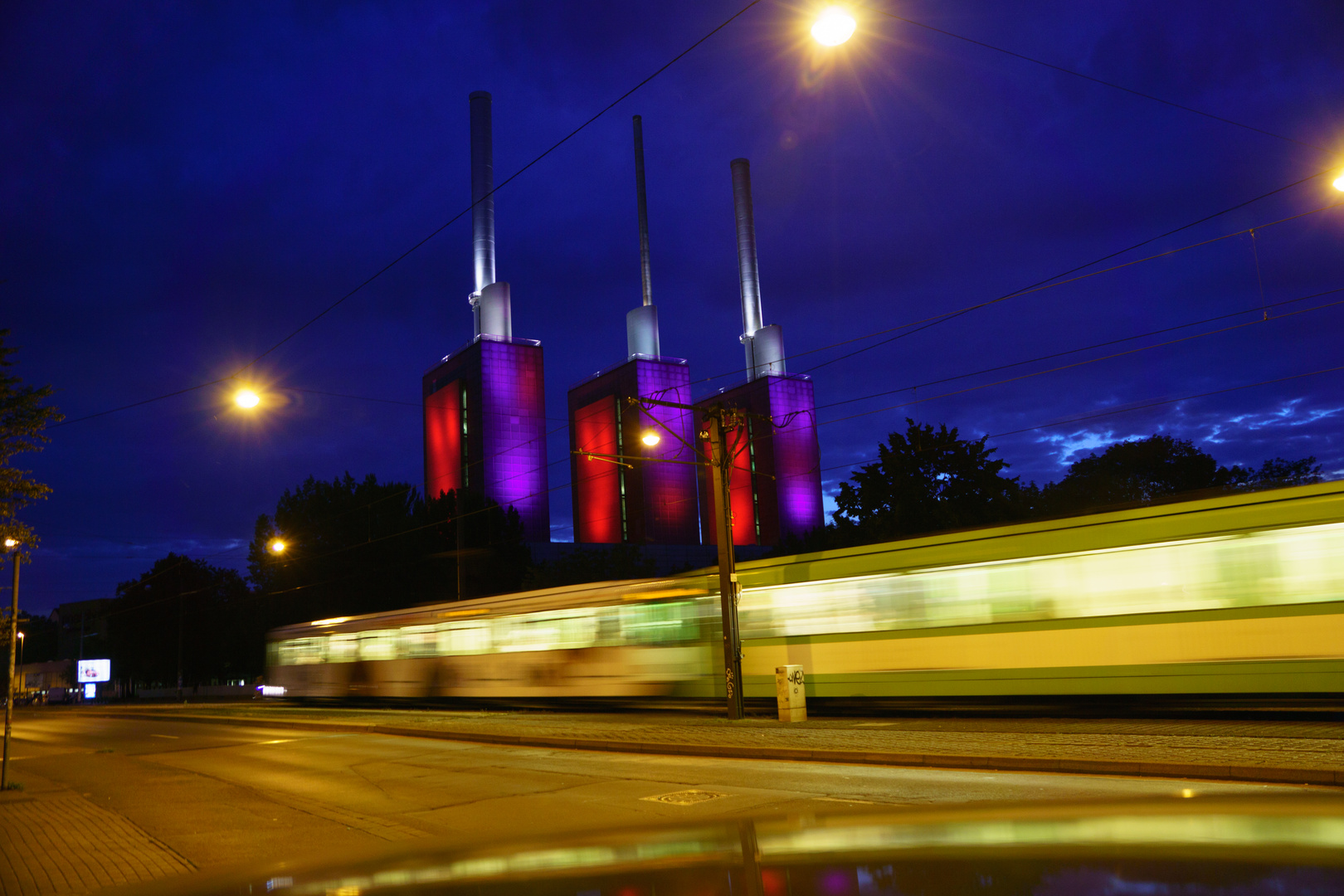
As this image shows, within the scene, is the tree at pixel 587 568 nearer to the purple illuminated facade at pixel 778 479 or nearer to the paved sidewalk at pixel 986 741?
the paved sidewalk at pixel 986 741

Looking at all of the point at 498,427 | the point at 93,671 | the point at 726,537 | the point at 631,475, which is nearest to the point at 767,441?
the point at 631,475

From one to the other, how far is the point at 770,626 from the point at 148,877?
14.9 meters

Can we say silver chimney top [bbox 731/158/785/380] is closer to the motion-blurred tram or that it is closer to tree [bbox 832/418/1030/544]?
tree [bbox 832/418/1030/544]

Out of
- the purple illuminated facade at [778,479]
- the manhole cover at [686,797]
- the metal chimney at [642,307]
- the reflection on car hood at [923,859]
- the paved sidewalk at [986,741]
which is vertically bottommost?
the paved sidewalk at [986,741]

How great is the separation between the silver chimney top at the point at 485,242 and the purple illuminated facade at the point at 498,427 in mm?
3031

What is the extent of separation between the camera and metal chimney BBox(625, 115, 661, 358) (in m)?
117

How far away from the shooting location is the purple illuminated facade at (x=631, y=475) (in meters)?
106

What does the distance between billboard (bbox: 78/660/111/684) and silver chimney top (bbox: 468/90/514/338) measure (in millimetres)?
49978

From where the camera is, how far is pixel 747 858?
13.0 ft

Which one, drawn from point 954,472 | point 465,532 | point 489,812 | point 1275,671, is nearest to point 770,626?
point 1275,671

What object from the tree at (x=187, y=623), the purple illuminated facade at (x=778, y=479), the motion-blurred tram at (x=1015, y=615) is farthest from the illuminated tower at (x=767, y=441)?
the motion-blurred tram at (x=1015, y=615)

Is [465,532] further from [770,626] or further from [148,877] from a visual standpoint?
[148,877]

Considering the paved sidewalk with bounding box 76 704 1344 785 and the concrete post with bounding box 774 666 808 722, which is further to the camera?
the concrete post with bounding box 774 666 808 722

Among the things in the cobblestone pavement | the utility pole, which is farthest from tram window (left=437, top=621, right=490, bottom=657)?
the cobblestone pavement
